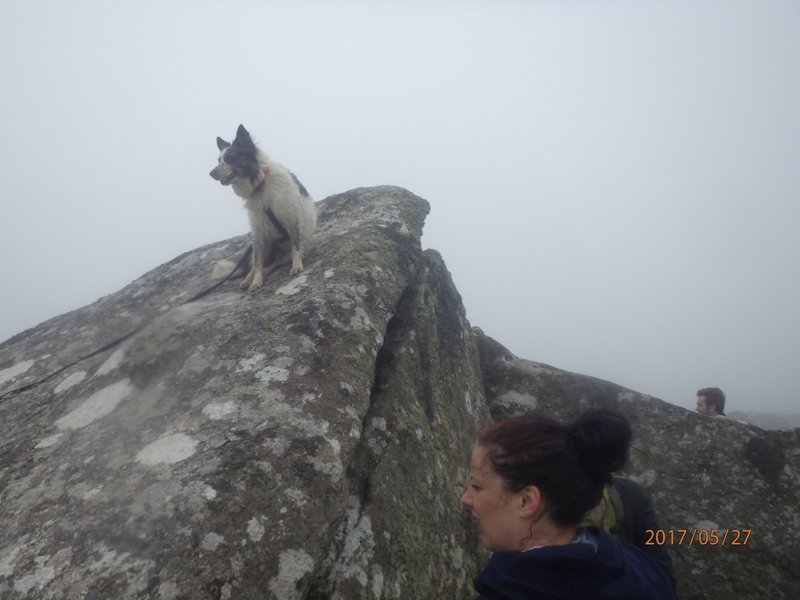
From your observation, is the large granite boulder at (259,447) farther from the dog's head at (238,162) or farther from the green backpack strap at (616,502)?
the dog's head at (238,162)

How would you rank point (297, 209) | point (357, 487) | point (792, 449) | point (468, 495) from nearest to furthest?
1. point (468, 495)
2. point (357, 487)
3. point (792, 449)
4. point (297, 209)

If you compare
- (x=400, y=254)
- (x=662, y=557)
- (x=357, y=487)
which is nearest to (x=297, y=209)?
(x=400, y=254)

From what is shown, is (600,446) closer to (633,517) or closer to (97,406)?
(633,517)

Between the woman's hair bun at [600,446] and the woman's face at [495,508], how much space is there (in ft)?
1.01

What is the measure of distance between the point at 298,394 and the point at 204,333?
1443 millimetres

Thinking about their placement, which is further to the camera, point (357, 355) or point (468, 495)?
point (357, 355)

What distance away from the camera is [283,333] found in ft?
Answer: 12.9

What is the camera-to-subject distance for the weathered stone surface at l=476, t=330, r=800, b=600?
4266 mm

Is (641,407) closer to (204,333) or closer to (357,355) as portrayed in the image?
(357,355)

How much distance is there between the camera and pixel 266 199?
262 inches

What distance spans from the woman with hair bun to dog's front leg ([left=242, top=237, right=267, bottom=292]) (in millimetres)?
4139

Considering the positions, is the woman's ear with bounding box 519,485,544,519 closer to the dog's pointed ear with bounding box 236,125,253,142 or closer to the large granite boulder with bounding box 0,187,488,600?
the large granite boulder with bounding box 0,187,488,600

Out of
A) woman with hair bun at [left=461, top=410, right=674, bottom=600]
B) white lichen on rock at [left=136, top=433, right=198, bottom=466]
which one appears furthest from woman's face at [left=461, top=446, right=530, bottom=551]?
white lichen on rock at [left=136, top=433, right=198, bottom=466]
